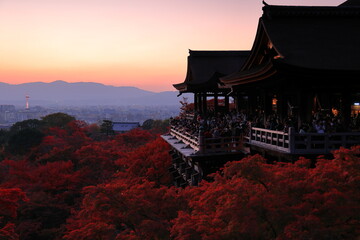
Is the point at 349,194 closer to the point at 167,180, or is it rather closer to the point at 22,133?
the point at 167,180

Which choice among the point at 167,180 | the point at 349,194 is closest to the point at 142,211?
the point at 349,194

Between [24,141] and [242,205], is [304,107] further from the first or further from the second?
[24,141]

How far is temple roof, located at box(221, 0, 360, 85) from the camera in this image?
15773 millimetres

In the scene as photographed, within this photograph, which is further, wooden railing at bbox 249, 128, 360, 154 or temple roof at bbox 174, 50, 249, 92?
temple roof at bbox 174, 50, 249, 92

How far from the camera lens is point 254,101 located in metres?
27.3

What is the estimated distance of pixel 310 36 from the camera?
17656 mm

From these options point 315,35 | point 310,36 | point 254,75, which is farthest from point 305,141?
point 315,35

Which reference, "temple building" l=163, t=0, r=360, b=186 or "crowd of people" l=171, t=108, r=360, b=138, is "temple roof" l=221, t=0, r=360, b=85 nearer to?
"temple building" l=163, t=0, r=360, b=186

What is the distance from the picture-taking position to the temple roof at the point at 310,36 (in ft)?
51.8

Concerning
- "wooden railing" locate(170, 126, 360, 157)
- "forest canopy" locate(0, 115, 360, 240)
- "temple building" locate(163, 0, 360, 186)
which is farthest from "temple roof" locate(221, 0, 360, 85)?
"forest canopy" locate(0, 115, 360, 240)

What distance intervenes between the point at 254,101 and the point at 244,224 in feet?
62.7

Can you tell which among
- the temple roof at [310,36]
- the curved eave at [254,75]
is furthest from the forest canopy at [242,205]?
the temple roof at [310,36]

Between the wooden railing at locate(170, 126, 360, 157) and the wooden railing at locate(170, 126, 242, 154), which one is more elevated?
the wooden railing at locate(170, 126, 360, 157)

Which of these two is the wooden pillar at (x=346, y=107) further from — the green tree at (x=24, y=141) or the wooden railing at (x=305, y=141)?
the green tree at (x=24, y=141)
